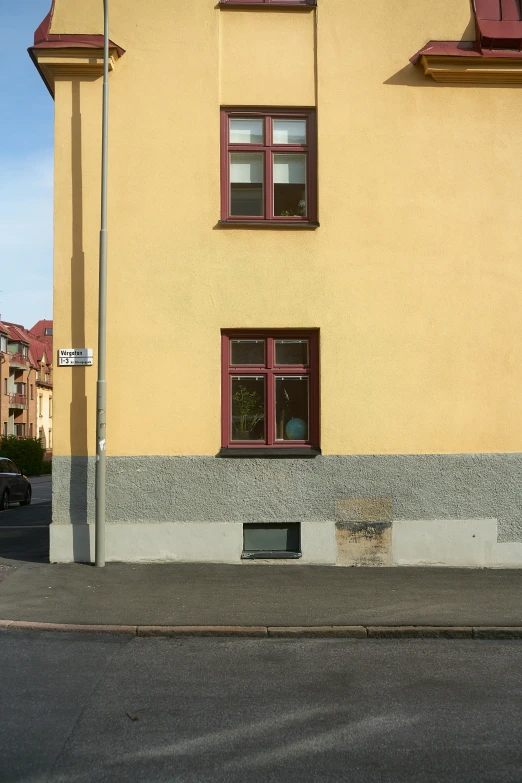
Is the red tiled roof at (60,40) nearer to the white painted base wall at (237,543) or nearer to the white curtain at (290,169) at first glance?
the white curtain at (290,169)

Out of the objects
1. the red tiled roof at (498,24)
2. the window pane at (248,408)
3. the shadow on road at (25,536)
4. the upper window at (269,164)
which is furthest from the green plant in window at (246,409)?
the red tiled roof at (498,24)

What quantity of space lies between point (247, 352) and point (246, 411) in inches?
31.6

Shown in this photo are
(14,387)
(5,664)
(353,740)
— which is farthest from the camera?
(14,387)

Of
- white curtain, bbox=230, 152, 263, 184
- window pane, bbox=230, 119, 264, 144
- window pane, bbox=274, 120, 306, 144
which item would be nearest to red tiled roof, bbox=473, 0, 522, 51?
window pane, bbox=274, 120, 306, 144

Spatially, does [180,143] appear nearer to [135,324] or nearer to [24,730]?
[135,324]

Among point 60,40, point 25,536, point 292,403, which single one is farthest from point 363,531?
point 60,40

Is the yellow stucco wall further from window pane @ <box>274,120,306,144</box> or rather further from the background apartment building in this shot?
the background apartment building

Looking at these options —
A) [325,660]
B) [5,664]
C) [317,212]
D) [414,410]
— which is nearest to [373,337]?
[414,410]

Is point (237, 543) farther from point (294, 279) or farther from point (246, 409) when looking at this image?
point (294, 279)

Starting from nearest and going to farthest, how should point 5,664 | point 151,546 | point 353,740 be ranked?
point 353,740 → point 5,664 → point 151,546

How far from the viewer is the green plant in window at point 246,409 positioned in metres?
11.4

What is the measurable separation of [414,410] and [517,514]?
1.95m

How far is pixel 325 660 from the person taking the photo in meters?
6.71

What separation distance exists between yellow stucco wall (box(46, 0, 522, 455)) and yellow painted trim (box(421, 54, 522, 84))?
6.4 inches
